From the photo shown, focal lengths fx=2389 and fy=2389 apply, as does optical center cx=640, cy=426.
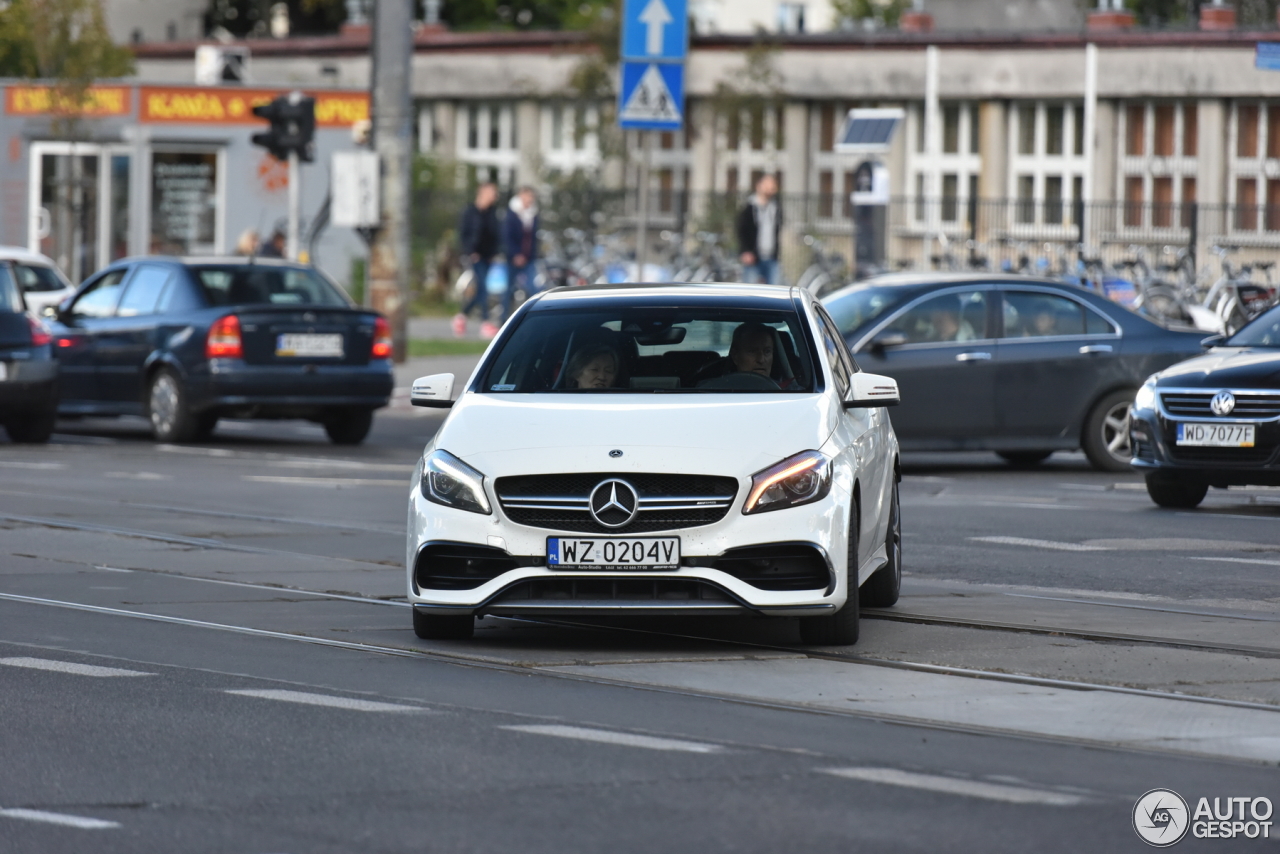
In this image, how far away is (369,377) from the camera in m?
20.0

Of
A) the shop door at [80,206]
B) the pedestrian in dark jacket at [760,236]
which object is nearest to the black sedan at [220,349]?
the pedestrian in dark jacket at [760,236]

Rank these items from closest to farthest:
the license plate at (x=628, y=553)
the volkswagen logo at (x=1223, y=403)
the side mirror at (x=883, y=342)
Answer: the license plate at (x=628, y=553) → the volkswagen logo at (x=1223, y=403) → the side mirror at (x=883, y=342)

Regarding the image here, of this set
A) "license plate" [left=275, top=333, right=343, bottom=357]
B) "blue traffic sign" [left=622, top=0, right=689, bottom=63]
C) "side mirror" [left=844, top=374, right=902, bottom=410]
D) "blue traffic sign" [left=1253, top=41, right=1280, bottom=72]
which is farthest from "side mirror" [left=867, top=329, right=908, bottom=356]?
"side mirror" [left=844, top=374, right=902, bottom=410]

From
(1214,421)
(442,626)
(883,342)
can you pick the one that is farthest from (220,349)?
(442,626)

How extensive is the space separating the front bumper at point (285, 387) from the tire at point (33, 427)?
135cm

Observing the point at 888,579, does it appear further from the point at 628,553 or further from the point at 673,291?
the point at 628,553

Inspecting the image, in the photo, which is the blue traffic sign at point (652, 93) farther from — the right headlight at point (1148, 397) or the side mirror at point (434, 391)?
the side mirror at point (434, 391)

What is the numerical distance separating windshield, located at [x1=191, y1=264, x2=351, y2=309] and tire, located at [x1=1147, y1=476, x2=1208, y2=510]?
25.4 ft

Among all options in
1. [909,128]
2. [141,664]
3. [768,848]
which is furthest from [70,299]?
[909,128]

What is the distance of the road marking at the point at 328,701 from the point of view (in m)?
7.66

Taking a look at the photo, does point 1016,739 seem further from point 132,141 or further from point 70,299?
point 132,141

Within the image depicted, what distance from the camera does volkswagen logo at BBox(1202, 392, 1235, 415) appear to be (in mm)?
14273

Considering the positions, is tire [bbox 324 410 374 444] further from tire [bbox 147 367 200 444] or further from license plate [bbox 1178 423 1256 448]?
license plate [bbox 1178 423 1256 448]

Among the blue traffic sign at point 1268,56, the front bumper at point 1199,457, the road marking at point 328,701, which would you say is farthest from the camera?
the blue traffic sign at point 1268,56
